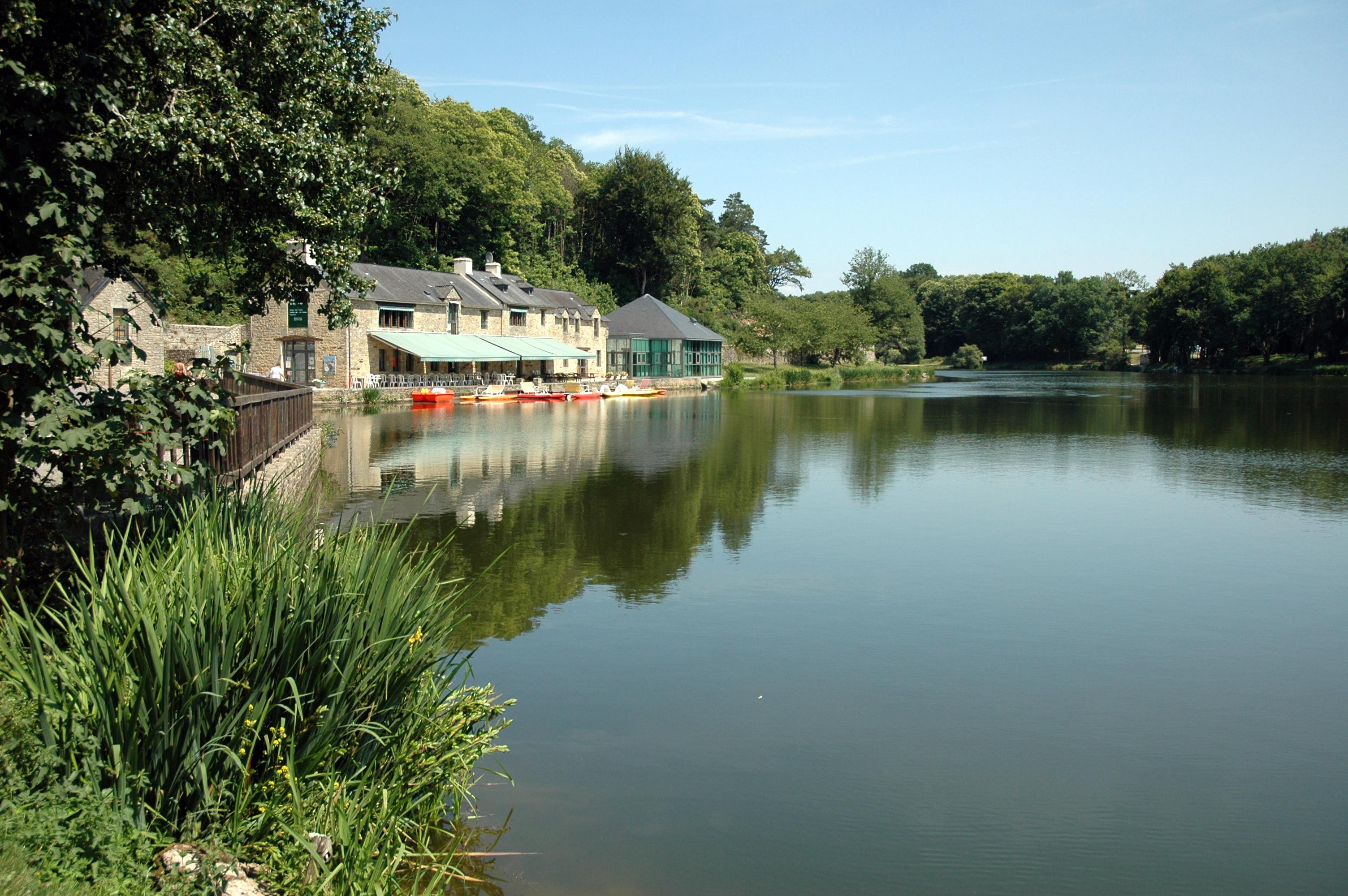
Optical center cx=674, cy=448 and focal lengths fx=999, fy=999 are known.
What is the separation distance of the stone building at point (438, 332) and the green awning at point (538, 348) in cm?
8

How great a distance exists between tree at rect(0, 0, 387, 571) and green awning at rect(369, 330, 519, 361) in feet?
118

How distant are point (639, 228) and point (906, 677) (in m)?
70.0

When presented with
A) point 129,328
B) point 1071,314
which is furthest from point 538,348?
point 1071,314

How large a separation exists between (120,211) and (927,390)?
57945 mm

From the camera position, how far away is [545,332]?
185ft

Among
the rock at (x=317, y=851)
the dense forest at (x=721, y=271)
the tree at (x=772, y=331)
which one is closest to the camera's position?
the rock at (x=317, y=851)

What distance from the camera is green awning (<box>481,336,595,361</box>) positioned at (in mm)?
50656

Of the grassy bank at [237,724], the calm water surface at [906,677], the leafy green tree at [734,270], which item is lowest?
the calm water surface at [906,677]

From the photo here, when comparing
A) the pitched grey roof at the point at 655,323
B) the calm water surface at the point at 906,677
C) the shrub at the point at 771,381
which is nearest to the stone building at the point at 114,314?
the calm water surface at the point at 906,677

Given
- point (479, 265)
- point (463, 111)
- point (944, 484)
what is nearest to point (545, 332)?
point (479, 265)

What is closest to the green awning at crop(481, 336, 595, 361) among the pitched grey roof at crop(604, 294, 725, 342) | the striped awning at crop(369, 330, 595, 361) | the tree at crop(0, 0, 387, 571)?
the striped awning at crop(369, 330, 595, 361)

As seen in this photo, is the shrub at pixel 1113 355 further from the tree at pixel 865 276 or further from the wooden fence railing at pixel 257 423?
the wooden fence railing at pixel 257 423

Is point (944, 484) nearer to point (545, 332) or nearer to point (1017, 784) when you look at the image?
point (1017, 784)

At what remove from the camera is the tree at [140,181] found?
209 inches
